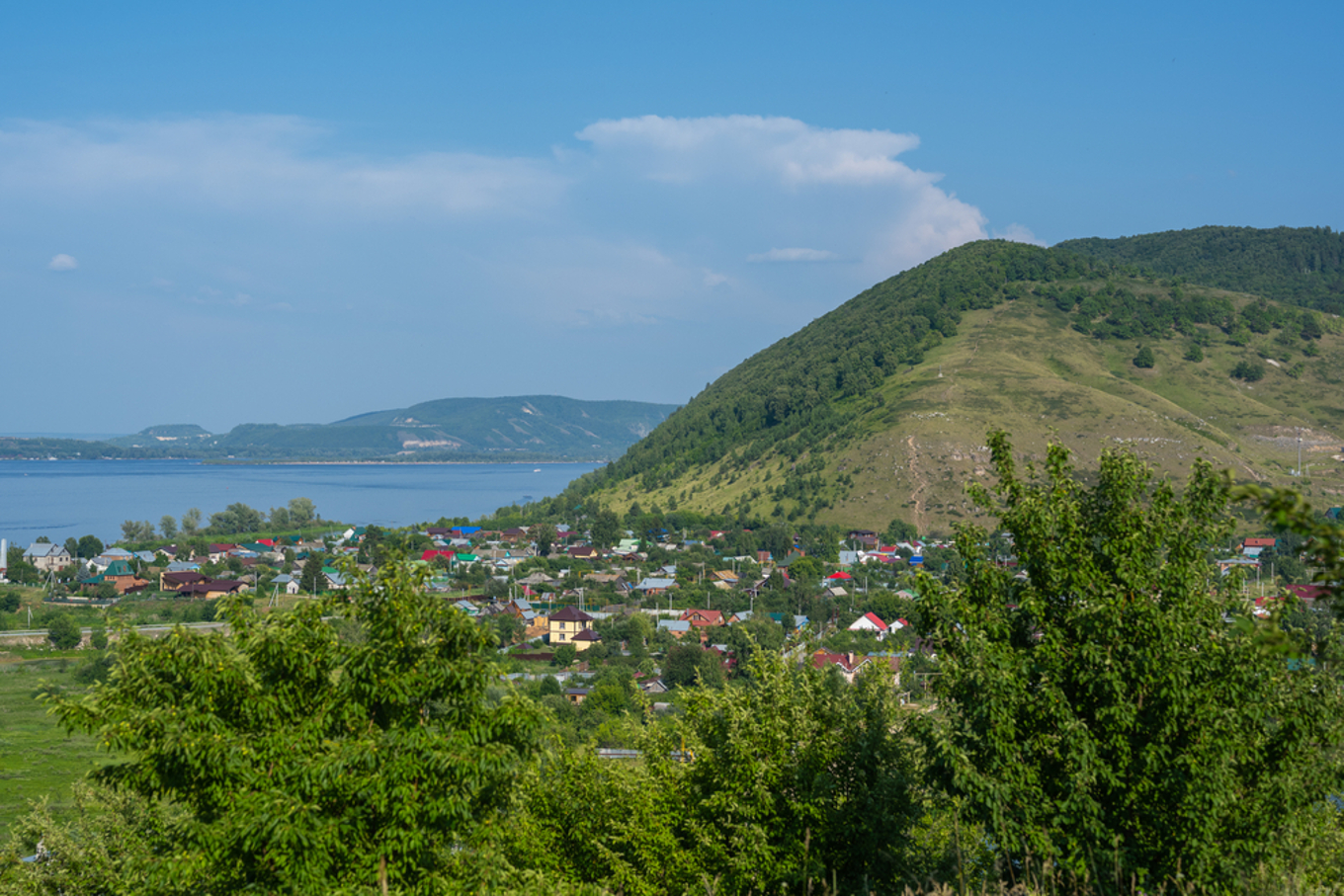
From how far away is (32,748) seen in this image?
1093 inches

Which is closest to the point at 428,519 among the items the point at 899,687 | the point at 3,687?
the point at 3,687

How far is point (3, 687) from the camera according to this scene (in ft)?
111

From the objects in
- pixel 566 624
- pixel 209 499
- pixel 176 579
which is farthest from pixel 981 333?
pixel 209 499

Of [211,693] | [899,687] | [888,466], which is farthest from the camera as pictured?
[888,466]

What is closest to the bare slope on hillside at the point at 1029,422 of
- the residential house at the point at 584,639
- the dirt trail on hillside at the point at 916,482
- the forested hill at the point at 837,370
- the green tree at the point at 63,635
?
the dirt trail on hillside at the point at 916,482

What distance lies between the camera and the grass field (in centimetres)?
2272

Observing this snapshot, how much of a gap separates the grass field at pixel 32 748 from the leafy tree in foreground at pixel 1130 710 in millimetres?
19213

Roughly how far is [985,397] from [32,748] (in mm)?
79501

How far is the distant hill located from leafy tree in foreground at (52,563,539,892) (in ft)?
199

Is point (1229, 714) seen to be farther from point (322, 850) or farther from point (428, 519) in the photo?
point (428, 519)

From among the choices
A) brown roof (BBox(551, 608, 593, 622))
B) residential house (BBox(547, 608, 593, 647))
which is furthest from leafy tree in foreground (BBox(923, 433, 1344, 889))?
brown roof (BBox(551, 608, 593, 622))

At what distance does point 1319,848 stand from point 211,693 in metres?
7.68

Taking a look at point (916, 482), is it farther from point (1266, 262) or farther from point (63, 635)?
point (1266, 262)

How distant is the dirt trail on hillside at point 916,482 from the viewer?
244ft
